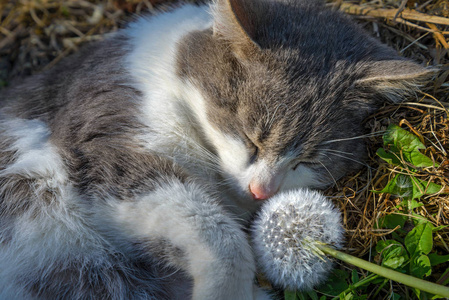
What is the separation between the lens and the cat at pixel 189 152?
71.3 inches

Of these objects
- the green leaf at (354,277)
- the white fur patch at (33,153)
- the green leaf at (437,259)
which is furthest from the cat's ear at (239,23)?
the green leaf at (437,259)

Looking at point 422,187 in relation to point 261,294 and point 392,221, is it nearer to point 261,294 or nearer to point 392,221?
point 392,221

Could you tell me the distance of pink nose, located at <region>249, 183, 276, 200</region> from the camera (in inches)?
75.9

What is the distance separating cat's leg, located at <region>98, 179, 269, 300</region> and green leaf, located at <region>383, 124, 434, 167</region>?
0.87 metres

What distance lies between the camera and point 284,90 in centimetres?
190

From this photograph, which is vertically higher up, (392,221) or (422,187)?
(422,187)

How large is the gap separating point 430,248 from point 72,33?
9.94ft

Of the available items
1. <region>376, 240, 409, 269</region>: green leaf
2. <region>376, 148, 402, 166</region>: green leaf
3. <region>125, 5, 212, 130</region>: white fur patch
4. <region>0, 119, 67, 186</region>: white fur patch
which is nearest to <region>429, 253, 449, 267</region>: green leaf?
<region>376, 240, 409, 269</region>: green leaf

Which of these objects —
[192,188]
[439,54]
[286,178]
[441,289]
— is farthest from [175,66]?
[441,289]

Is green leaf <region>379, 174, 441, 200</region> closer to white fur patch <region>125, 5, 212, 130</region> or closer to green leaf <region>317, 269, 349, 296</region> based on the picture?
green leaf <region>317, 269, 349, 296</region>

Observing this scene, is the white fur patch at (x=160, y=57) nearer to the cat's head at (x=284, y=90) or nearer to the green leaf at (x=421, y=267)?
the cat's head at (x=284, y=90)

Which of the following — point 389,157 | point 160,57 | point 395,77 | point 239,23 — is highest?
point 239,23

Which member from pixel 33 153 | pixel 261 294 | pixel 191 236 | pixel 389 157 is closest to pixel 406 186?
pixel 389 157

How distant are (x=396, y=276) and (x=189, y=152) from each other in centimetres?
110
